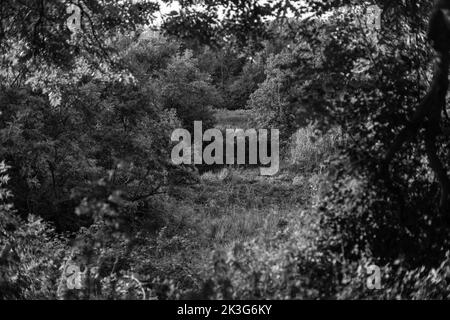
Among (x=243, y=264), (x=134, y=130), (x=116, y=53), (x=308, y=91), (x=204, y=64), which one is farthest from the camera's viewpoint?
(x=204, y=64)

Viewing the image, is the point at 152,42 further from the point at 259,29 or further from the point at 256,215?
the point at 259,29

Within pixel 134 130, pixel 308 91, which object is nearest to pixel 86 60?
pixel 308 91

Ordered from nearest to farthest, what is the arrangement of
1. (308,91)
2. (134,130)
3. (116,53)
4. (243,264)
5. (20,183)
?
(243,264) → (308,91) → (116,53) → (20,183) → (134,130)

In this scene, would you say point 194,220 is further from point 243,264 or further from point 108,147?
point 243,264

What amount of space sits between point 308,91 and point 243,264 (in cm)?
179

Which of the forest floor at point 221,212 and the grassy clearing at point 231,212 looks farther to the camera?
the forest floor at point 221,212

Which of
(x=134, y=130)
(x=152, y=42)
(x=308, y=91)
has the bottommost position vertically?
(x=134, y=130)

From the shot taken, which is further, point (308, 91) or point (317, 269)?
point (308, 91)

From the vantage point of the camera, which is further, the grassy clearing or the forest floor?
the forest floor

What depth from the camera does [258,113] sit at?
25609mm

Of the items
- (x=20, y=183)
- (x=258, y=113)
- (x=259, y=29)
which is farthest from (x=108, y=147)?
(x=258, y=113)

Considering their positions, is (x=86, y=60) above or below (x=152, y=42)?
below

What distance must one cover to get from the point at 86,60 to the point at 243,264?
4.42 meters

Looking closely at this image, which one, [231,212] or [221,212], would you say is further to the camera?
[221,212]
